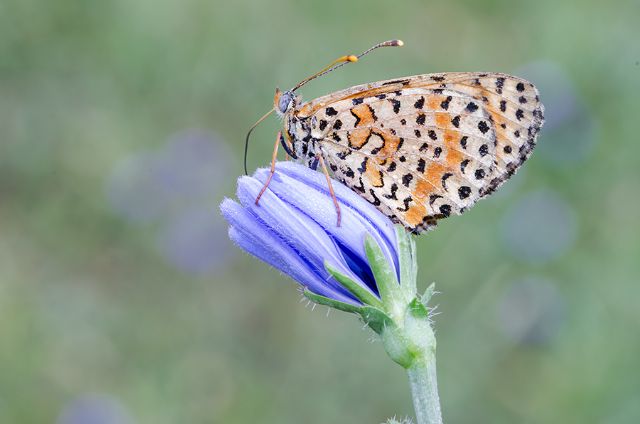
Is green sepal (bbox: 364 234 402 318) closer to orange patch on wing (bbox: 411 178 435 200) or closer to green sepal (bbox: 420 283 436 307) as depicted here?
green sepal (bbox: 420 283 436 307)

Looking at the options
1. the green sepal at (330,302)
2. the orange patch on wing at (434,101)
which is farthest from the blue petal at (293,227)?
the orange patch on wing at (434,101)

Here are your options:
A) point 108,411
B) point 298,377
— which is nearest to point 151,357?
point 108,411

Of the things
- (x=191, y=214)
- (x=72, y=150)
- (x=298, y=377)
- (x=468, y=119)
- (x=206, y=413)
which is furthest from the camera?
(x=72, y=150)

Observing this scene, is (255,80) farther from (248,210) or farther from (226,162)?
(248,210)

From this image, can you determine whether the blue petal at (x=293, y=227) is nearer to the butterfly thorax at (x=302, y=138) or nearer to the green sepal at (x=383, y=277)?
the green sepal at (x=383, y=277)

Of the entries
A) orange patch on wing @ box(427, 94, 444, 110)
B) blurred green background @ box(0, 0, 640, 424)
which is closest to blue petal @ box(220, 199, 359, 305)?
orange patch on wing @ box(427, 94, 444, 110)

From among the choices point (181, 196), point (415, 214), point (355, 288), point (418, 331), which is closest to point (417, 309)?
point (418, 331)
